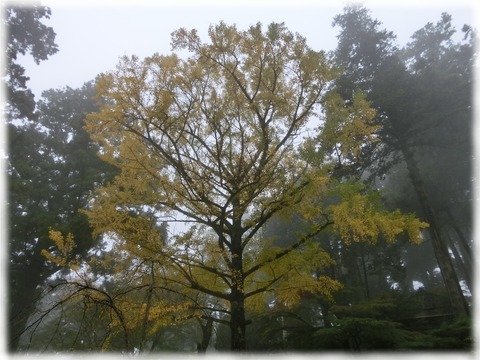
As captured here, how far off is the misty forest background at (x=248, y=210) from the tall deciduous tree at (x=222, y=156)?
48 millimetres

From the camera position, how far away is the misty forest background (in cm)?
605

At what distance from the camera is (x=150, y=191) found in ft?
23.2

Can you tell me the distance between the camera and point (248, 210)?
7.48 meters

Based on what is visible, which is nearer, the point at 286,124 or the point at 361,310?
the point at 286,124

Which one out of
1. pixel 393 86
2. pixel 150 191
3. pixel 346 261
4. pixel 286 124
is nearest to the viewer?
pixel 150 191

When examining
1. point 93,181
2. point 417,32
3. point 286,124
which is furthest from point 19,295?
point 417,32

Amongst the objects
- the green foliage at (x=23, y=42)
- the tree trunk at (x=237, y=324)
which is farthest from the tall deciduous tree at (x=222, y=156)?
the green foliage at (x=23, y=42)

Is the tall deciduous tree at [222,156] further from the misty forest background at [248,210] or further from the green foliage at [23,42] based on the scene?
the green foliage at [23,42]

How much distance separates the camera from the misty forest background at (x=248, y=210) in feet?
19.9

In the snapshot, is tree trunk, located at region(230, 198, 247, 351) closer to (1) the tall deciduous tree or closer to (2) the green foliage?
(1) the tall deciduous tree

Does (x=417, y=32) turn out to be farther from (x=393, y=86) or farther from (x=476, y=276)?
(x=476, y=276)

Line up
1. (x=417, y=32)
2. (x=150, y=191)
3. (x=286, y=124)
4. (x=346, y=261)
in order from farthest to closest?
(x=417, y=32) < (x=346, y=261) < (x=286, y=124) < (x=150, y=191)

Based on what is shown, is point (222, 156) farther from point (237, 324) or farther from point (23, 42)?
point (23, 42)

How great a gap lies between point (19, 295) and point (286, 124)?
13280 millimetres
